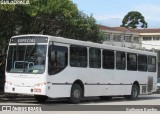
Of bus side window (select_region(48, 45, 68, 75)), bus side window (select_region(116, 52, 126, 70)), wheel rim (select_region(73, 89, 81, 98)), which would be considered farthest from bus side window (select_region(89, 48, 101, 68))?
bus side window (select_region(48, 45, 68, 75))

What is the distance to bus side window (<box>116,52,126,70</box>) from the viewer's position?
977 inches

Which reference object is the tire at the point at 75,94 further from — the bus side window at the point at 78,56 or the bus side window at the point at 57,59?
the bus side window at the point at 57,59

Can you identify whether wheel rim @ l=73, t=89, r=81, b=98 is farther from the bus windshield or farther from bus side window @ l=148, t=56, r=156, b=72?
bus side window @ l=148, t=56, r=156, b=72

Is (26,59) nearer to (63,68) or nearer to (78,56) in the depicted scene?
(63,68)

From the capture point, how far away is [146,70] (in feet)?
93.6

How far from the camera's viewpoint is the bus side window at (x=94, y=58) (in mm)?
22320

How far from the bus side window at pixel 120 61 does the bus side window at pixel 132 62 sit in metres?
0.53

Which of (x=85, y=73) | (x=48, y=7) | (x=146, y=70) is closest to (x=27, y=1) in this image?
(x=48, y=7)

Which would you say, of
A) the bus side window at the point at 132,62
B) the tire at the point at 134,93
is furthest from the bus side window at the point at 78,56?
the tire at the point at 134,93

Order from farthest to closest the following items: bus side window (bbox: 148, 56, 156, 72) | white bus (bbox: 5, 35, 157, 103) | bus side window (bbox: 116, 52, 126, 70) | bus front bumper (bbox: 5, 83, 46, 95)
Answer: bus side window (bbox: 148, 56, 156, 72) → bus side window (bbox: 116, 52, 126, 70) → white bus (bbox: 5, 35, 157, 103) → bus front bumper (bbox: 5, 83, 46, 95)

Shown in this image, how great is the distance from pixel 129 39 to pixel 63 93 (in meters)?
69.7

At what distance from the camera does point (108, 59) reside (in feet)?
78.3

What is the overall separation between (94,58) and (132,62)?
4.60 m

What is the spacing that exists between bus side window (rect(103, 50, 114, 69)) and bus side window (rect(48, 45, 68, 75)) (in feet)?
11.7
